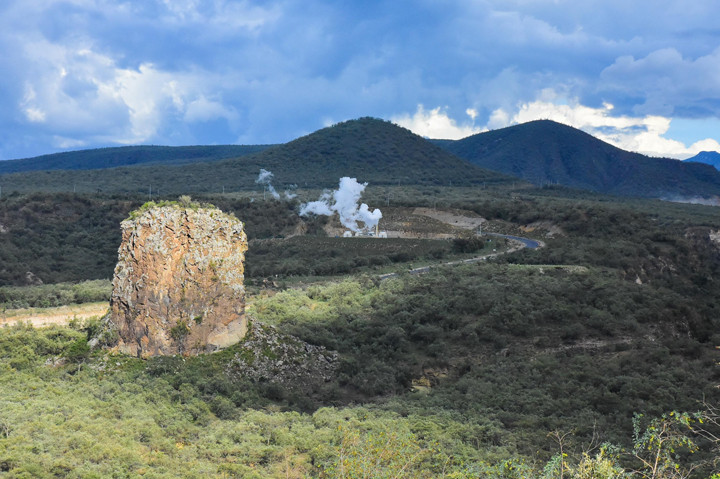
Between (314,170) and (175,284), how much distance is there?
345ft

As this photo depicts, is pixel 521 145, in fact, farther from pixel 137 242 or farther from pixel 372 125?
pixel 137 242

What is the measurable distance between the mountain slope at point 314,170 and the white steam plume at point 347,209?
3184 cm

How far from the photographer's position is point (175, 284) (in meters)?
22.2

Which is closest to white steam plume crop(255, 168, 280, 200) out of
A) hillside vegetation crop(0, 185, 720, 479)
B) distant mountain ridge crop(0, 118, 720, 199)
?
distant mountain ridge crop(0, 118, 720, 199)

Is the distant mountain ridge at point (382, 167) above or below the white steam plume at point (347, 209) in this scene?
above

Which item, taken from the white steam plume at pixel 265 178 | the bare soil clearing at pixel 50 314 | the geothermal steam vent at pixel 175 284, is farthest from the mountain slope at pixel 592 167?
the geothermal steam vent at pixel 175 284

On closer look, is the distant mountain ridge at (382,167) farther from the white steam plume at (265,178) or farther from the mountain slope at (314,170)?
the white steam plume at (265,178)

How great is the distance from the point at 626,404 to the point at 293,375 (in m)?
11.6

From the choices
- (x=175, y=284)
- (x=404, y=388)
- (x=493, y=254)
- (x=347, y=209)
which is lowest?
(x=404, y=388)

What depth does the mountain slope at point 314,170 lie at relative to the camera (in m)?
106

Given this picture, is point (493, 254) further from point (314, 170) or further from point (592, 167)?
point (592, 167)

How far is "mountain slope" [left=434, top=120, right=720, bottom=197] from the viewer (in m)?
168

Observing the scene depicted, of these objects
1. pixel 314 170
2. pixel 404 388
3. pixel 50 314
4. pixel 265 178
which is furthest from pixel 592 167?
pixel 50 314

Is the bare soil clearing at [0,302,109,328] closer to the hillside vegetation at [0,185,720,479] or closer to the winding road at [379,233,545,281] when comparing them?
the hillside vegetation at [0,185,720,479]
